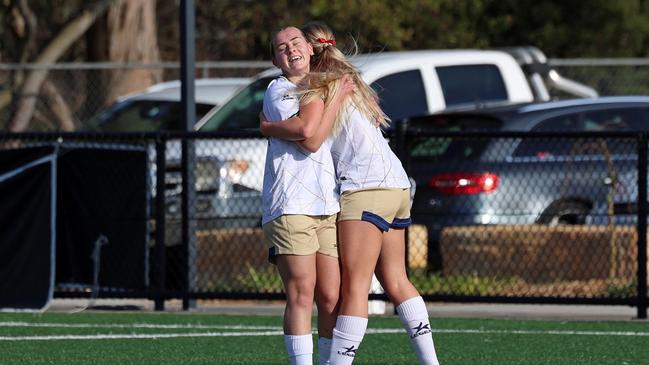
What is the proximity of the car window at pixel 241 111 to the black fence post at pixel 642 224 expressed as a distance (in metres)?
4.22

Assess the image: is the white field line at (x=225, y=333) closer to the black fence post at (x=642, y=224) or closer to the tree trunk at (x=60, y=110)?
the black fence post at (x=642, y=224)

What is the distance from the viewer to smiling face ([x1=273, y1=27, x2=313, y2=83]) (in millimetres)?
6145

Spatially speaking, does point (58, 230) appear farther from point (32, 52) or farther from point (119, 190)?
point (32, 52)

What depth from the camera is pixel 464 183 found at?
1135 centimetres

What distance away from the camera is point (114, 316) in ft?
34.0

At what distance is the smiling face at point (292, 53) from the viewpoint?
614 cm

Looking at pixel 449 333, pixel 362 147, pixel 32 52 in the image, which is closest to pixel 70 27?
pixel 32 52

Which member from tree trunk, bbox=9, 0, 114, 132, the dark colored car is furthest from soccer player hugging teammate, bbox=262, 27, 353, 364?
tree trunk, bbox=9, 0, 114, 132

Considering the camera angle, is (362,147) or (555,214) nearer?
(362,147)

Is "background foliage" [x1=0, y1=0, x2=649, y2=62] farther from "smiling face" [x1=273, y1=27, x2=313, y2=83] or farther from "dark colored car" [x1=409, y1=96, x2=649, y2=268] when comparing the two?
"smiling face" [x1=273, y1=27, x2=313, y2=83]

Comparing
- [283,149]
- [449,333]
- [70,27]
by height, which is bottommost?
[449,333]

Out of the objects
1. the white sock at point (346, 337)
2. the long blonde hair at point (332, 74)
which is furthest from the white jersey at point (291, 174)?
the white sock at point (346, 337)

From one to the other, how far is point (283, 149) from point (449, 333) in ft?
11.1

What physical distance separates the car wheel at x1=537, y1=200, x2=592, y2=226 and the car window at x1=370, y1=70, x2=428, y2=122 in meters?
2.59
